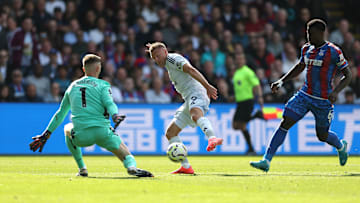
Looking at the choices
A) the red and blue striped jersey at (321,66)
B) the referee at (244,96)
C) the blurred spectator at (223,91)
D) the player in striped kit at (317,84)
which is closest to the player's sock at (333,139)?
the player in striped kit at (317,84)

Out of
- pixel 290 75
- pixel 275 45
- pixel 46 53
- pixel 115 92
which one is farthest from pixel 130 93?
pixel 290 75

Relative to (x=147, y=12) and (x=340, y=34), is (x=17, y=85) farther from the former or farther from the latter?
(x=340, y=34)

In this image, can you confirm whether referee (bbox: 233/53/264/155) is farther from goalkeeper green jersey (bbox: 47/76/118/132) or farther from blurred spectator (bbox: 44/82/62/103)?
goalkeeper green jersey (bbox: 47/76/118/132)

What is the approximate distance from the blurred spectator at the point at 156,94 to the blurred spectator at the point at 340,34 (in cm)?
614

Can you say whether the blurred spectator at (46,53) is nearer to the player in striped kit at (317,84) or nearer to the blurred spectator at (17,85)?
the blurred spectator at (17,85)

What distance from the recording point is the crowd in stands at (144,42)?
1752cm

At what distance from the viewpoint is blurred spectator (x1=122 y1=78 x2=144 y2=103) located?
17547mm

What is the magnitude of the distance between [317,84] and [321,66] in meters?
0.26

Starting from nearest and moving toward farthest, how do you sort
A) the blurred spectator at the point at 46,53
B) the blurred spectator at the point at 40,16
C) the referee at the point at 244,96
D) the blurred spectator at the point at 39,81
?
1. the referee at the point at 244,96
2. the blurred spectator at the point at 39,81
3. the blurred spectator at the point at 46,53
4. the blurred spectator at the point at 40,16

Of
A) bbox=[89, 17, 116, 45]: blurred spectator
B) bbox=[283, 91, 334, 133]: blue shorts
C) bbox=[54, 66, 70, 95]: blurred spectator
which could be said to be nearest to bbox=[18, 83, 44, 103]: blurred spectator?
bbox=[54, 66, 70, 95]: blurred spectator

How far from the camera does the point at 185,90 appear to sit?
942 cm

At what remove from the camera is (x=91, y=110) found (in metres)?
8.20

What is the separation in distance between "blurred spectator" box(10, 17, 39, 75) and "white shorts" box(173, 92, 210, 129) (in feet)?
29.5

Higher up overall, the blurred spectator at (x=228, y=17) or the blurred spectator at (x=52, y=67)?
the blurred spectator at (x=228, y=17)
